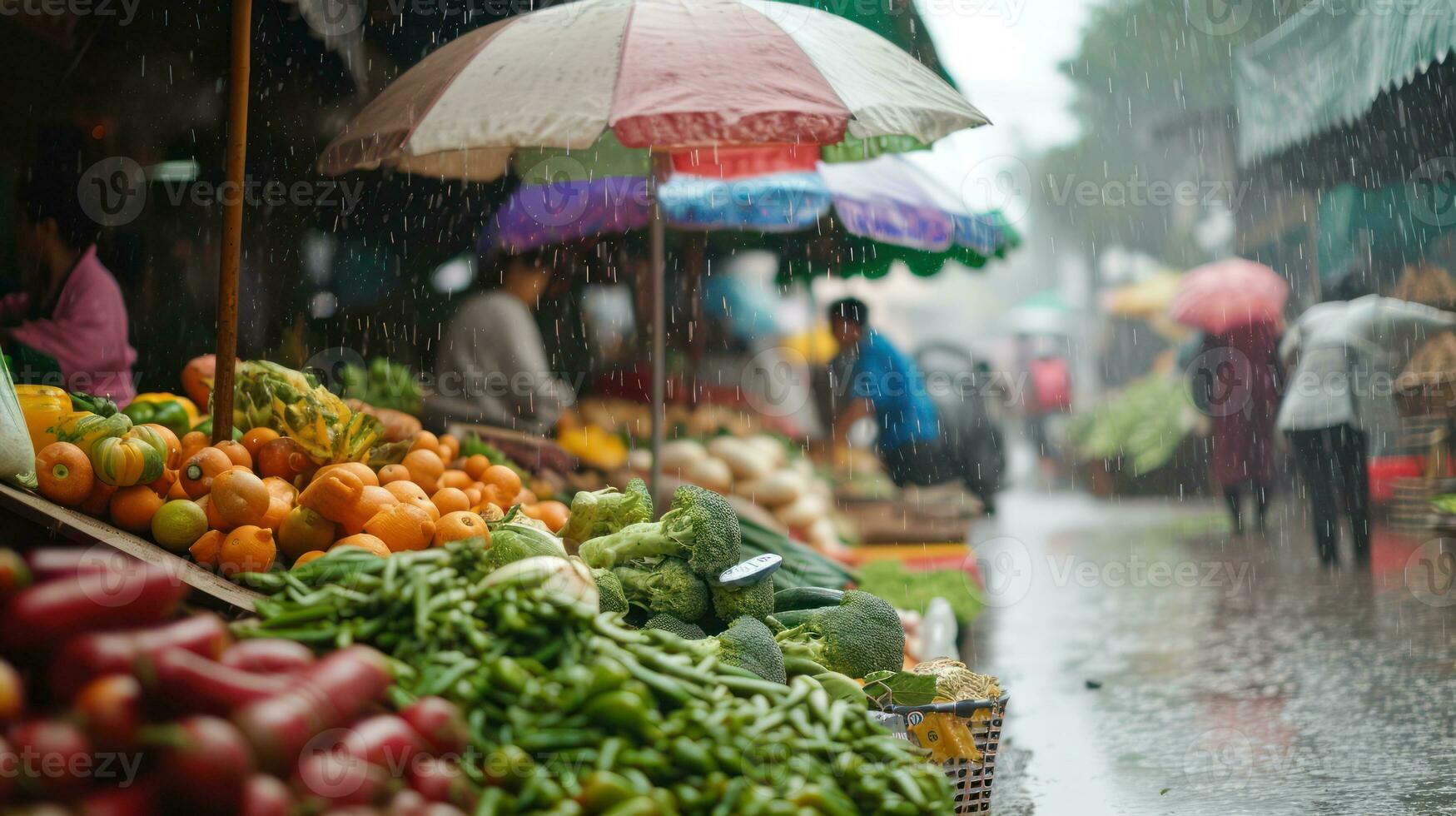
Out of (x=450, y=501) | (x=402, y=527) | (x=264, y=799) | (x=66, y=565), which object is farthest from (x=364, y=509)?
(x=264, y=799)

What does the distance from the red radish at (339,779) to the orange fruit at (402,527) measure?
5.11 ft

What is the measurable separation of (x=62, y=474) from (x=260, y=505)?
0.51 metres

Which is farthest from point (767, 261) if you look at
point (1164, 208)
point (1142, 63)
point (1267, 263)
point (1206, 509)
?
point (1164, 208)

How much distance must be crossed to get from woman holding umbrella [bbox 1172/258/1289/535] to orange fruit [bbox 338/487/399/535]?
421 inches

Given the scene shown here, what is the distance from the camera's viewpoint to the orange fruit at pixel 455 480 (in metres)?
4.24

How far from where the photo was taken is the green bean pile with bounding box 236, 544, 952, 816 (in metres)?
2.08

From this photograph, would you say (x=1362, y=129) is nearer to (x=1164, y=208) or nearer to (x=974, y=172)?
(x=974, y=172)

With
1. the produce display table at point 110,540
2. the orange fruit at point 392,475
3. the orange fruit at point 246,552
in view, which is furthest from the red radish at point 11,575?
the orange fruit at point 392,475

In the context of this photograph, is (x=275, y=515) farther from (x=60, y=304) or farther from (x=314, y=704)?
(x=60, y=304)

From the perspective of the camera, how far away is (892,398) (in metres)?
8.59

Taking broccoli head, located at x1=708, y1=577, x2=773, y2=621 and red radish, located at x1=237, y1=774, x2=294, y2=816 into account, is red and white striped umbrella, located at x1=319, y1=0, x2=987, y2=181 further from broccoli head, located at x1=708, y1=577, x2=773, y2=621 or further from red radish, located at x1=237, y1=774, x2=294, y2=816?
red radish, located at x1=237, y1=774, x2=294, y2=816

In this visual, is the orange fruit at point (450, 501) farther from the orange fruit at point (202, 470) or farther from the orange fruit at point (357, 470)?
the orange fruit at point (202, 470)

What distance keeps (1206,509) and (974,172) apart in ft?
39.5

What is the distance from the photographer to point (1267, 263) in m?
19.3
